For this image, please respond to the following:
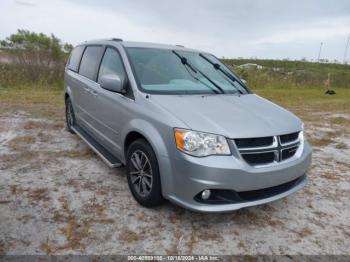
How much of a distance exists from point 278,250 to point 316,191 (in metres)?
1.49

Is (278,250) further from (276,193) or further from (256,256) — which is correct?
(276,193)

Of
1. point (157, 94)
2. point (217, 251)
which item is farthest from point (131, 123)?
point (217, 251)

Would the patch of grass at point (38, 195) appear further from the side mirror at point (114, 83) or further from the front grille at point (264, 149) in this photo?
the front grille at point (264, 149)

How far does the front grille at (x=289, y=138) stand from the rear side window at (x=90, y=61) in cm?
269

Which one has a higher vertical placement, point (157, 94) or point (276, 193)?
point (157, 94)

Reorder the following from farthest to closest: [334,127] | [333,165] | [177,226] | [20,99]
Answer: [20,99] → [334,127] → [333,165] → [177,226]

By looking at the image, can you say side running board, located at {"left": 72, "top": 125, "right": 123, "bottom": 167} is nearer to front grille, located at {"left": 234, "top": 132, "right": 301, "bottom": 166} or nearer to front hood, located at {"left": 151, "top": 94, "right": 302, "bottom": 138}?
front hood, located at {"left": 151, "top": 94, "right": 302, "bottom": 138}

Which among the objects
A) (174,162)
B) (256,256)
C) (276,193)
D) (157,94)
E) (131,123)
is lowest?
(256,256)

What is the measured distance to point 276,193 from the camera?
118 inches

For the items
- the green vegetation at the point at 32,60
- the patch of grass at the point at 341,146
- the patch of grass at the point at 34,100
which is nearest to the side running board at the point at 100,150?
the patch of grass at the point at 34,100

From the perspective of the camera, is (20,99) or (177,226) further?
(20,99)

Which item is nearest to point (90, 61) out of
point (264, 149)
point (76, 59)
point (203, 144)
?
point (76, 59)

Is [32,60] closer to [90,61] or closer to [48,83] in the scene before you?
[48,83]

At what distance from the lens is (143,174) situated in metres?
3.17
